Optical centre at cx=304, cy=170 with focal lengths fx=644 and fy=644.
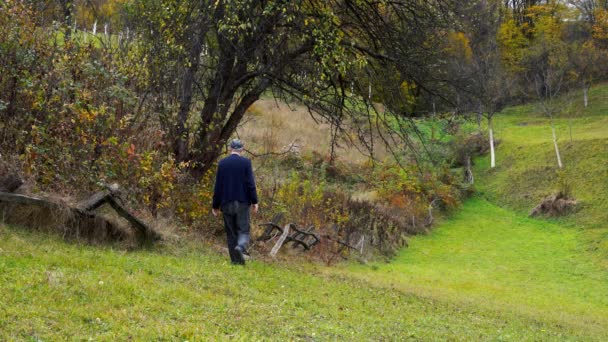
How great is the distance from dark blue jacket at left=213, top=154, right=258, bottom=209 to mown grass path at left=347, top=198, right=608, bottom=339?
16.4ft

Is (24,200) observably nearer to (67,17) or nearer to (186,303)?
(186,303)

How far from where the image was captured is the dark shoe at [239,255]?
409 inches

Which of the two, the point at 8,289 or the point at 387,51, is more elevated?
the point at 387,51

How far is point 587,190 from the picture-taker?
35625 mm

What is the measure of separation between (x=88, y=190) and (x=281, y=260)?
4.81 m

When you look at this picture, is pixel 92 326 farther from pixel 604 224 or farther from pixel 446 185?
pixel 446 185

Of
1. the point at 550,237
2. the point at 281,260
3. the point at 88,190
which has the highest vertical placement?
the point at 88,190

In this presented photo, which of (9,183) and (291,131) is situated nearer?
(9,183)

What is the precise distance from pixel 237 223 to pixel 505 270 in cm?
1680

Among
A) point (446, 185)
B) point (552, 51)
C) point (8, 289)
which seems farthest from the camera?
point (552, 51)

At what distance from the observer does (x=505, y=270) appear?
24562mm

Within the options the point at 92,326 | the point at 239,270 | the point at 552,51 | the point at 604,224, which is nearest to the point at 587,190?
the point at 604,224

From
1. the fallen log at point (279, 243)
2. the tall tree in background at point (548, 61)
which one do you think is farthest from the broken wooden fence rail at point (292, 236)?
the tall tree in background at point (548, 61)

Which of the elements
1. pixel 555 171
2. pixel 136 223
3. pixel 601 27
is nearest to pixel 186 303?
pixel 136 223
